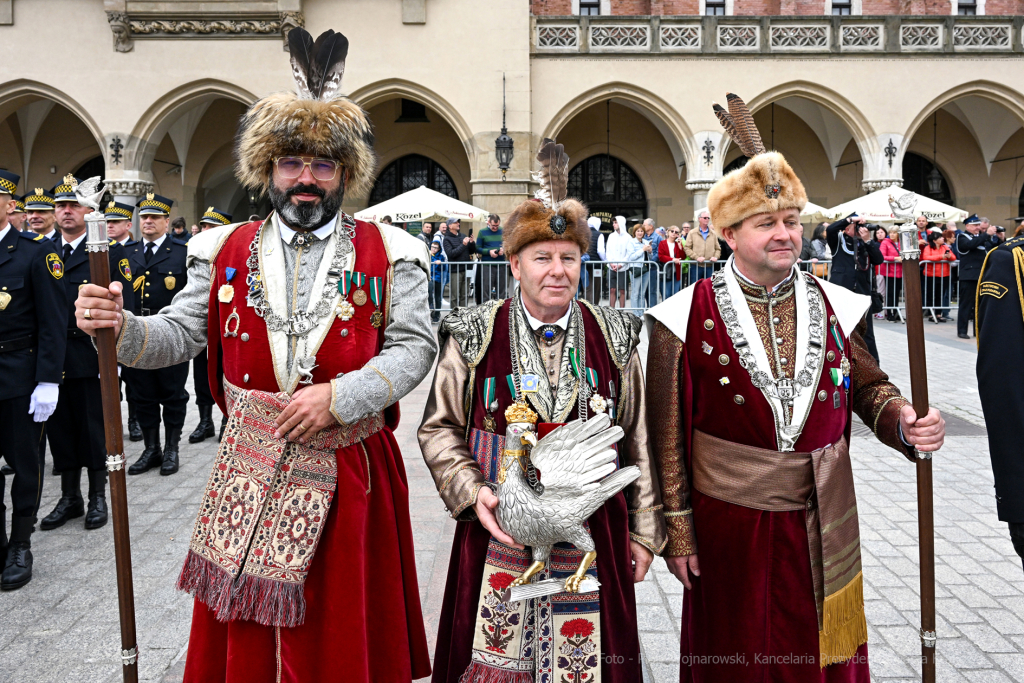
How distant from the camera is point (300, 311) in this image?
247 centimetres

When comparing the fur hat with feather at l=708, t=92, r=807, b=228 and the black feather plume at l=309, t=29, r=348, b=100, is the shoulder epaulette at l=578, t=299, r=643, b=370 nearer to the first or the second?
the fur hat with feather at l=708, t=92, r=807, b=228

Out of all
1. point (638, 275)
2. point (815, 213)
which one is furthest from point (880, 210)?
point (638, 275)

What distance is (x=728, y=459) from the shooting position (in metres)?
2.41

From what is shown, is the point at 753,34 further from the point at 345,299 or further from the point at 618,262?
the point at 345,299

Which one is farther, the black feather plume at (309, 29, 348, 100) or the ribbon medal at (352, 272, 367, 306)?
the black feather plume at (309, 29, 348, 100)

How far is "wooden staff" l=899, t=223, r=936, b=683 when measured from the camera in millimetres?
2430

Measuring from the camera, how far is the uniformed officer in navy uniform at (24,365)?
416 cm

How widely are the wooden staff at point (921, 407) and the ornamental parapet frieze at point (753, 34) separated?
16.2m

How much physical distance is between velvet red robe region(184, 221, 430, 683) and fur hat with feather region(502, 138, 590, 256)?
0.49 m

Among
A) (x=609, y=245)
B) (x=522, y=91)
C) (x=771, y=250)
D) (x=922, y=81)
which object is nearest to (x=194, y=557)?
(x=771, y=250)

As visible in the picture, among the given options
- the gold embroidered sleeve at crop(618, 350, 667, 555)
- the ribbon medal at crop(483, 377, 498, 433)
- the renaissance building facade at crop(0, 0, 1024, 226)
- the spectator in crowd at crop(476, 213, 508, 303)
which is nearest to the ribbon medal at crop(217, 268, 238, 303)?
the ribbon medal at crop(483, 377, 498, 433)

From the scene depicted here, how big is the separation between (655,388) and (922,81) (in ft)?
61.4

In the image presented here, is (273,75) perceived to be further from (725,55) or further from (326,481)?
(326,481)

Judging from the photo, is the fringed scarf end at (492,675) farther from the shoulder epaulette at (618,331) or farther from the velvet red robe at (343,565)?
the shoulder epaulette at (618,331)
